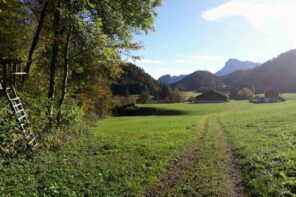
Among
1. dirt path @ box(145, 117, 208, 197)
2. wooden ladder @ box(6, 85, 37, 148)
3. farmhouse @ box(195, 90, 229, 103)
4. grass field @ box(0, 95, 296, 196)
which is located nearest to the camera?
grass field @ box(0, 95, 296, 196)

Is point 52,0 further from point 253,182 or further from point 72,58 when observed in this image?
point 253,182

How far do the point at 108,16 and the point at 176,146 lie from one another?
1041 cm

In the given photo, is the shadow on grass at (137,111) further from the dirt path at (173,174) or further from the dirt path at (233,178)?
the dirt path at (233,178)

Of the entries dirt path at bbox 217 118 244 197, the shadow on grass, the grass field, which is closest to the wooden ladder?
the grass field

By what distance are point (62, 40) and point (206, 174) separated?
16.6 m

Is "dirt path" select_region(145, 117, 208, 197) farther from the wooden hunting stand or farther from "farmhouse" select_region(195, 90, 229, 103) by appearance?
"farmhouse" select_region(195, 90, 229, 103)

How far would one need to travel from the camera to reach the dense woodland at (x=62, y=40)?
24.0 m

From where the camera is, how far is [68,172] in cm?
1473

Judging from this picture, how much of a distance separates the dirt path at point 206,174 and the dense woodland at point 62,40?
855 cm

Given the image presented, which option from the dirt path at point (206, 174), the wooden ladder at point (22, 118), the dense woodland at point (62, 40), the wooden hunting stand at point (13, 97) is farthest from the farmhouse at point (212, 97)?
the wooden ladder at point (22, 118)

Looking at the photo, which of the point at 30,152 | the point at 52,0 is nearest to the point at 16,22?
the point at 52,0

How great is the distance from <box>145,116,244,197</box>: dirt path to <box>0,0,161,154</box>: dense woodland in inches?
337

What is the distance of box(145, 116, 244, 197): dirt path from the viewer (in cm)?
1293

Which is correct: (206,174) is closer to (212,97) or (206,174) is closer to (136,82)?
(212,97)
